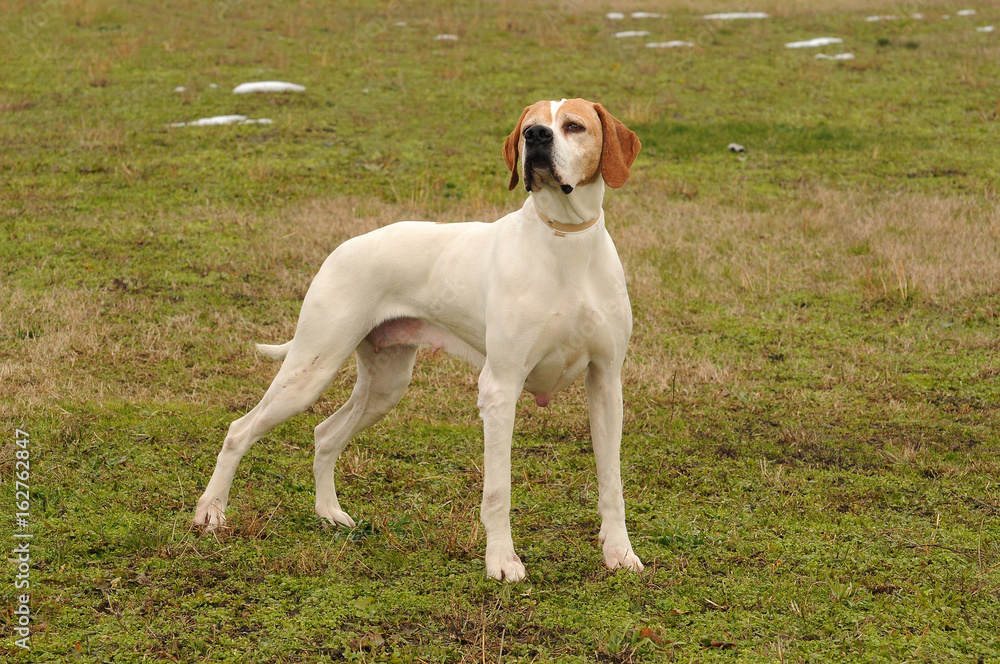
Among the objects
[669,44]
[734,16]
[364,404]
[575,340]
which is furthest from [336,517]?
[734,16]

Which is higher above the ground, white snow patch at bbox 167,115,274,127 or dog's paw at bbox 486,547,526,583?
white snow patch at bbox 167,115,274,127

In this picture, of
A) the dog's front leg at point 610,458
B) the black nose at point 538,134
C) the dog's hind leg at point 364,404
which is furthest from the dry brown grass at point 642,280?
the black nose at point 538,134

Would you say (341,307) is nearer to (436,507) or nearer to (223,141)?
(436,507)

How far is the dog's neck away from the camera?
4238mm

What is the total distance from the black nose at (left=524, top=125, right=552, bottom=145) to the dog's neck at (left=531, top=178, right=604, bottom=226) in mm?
243

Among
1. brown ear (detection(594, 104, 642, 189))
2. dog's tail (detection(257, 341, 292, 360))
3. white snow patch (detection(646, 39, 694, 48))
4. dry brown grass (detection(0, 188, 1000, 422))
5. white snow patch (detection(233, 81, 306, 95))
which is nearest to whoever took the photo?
brown ear (detection(594, 104, 642, 189))

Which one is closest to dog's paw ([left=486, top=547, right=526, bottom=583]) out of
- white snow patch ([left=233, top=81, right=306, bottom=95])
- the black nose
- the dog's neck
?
the dog's neck

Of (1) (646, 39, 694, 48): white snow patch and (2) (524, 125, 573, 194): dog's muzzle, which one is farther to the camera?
(1) (646, 39, 694, 48): white snow patch

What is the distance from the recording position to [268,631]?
12.9 feet

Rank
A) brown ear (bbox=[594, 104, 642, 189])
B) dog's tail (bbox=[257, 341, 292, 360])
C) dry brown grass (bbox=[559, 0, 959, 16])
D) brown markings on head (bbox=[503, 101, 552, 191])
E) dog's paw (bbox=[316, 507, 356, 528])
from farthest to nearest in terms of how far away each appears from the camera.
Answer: dry brown grass (bbox=[559, 0, 959, 16]) → dog's tail (bbox=[257, 341, 292, 360]) → dog's paw (bbox=[316, 507, 356, 528]) → brown ear (bbox=[594, 104, 642, 189]) → brown markings on head (bbox=[503, 101, 552, 191])

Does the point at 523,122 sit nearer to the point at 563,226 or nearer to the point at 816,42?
the point at 563,226

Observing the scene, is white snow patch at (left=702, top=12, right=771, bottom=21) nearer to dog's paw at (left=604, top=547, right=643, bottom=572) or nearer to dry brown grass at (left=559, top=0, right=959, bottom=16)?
dry brown grass at (left=559, top=0, right=959, bottom=16)

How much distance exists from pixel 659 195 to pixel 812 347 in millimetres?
4286

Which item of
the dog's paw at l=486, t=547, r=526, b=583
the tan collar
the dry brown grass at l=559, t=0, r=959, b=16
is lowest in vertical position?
the dog's paw at l=486, t=547, r=526, b=583
